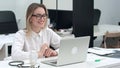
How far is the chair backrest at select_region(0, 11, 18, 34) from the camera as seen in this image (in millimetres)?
4316

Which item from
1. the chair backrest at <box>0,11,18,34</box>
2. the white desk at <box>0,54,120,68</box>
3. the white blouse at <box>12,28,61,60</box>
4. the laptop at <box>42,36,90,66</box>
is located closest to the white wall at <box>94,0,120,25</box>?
the chair backrest at <box>0,11,18,34</box>

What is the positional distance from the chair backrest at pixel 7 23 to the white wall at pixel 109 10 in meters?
2.35

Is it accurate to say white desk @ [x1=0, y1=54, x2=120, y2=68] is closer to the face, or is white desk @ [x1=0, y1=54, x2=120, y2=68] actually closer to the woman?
the woman

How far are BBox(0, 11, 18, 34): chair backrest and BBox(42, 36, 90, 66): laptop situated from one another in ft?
7.89

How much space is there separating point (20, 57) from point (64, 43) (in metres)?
0.57

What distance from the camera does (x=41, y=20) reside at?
2469mm

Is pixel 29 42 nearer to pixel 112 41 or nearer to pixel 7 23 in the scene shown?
pixel 112 41

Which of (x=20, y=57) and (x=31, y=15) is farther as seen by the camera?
(x=31, y=15)

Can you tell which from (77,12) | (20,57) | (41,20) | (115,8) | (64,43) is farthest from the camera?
(115,8)

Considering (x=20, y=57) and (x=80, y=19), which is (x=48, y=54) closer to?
(x=20, y=57)

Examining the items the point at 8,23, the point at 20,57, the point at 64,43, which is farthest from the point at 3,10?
the point at 64,43

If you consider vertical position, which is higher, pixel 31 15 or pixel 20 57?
pixel 31 15

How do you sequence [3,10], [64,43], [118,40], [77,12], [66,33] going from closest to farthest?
[64,43], [118,40], [77,12], [66,33], [3,10]

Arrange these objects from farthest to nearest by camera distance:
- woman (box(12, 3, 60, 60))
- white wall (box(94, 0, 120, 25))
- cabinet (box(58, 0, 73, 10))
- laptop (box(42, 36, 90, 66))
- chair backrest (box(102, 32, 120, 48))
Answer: white wall (box(94, 0, 120, 25)), cabinet (box(58, 0, 73, 10)), chair backrest (box(102, 32, 120, 48)), woman (box(12, 3, 60, 60)), laptop (box(42, 36, 90, 66))
